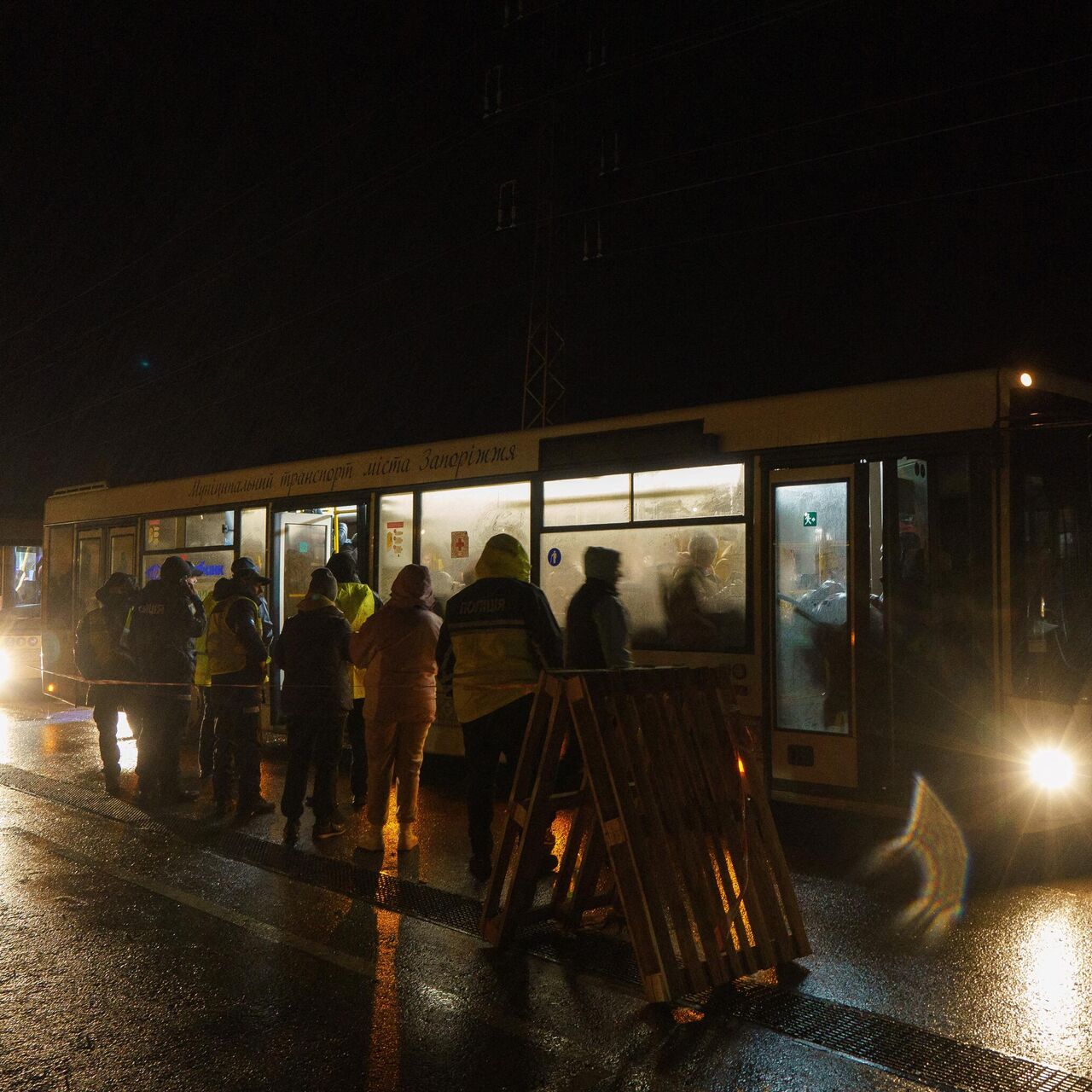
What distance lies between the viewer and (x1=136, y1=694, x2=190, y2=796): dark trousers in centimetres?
892

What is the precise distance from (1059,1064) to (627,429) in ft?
18.5

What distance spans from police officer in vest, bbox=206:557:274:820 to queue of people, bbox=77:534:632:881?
0.04 ft

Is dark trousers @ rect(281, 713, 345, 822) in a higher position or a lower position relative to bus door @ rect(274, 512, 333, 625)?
lower

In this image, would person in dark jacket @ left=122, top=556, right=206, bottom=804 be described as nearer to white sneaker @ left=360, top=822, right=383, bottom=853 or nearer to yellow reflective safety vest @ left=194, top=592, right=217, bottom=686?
yellow reflective safety vest @ left=194, top=592, right=217, bottom=686

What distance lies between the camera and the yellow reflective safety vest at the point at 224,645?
830 centimetres

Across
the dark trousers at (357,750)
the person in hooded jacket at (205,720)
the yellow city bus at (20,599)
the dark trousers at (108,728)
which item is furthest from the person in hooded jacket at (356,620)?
the yellow city bus at (20,599)

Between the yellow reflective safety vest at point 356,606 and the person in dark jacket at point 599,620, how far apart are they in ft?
7.73

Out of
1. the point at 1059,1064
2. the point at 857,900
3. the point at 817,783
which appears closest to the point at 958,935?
the point at 857,900

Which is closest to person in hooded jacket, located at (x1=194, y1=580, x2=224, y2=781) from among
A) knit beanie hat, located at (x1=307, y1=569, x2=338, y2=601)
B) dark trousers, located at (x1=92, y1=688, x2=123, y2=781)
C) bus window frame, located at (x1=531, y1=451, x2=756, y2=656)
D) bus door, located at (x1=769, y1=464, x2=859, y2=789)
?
dark trousers, located at (x1=92, y1=688, x2=123, y2=781)

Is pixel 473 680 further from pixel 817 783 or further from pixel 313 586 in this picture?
pixel 817 783

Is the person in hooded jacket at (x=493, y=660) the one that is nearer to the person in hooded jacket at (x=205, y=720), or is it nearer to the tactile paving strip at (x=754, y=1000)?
the tactile paving strip at (x=754, y=1000)

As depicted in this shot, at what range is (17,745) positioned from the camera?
12039 millimetres

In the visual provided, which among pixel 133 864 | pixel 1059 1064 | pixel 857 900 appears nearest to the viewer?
pixel 1059 1064

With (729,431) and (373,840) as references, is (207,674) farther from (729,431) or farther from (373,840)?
(729,431)
